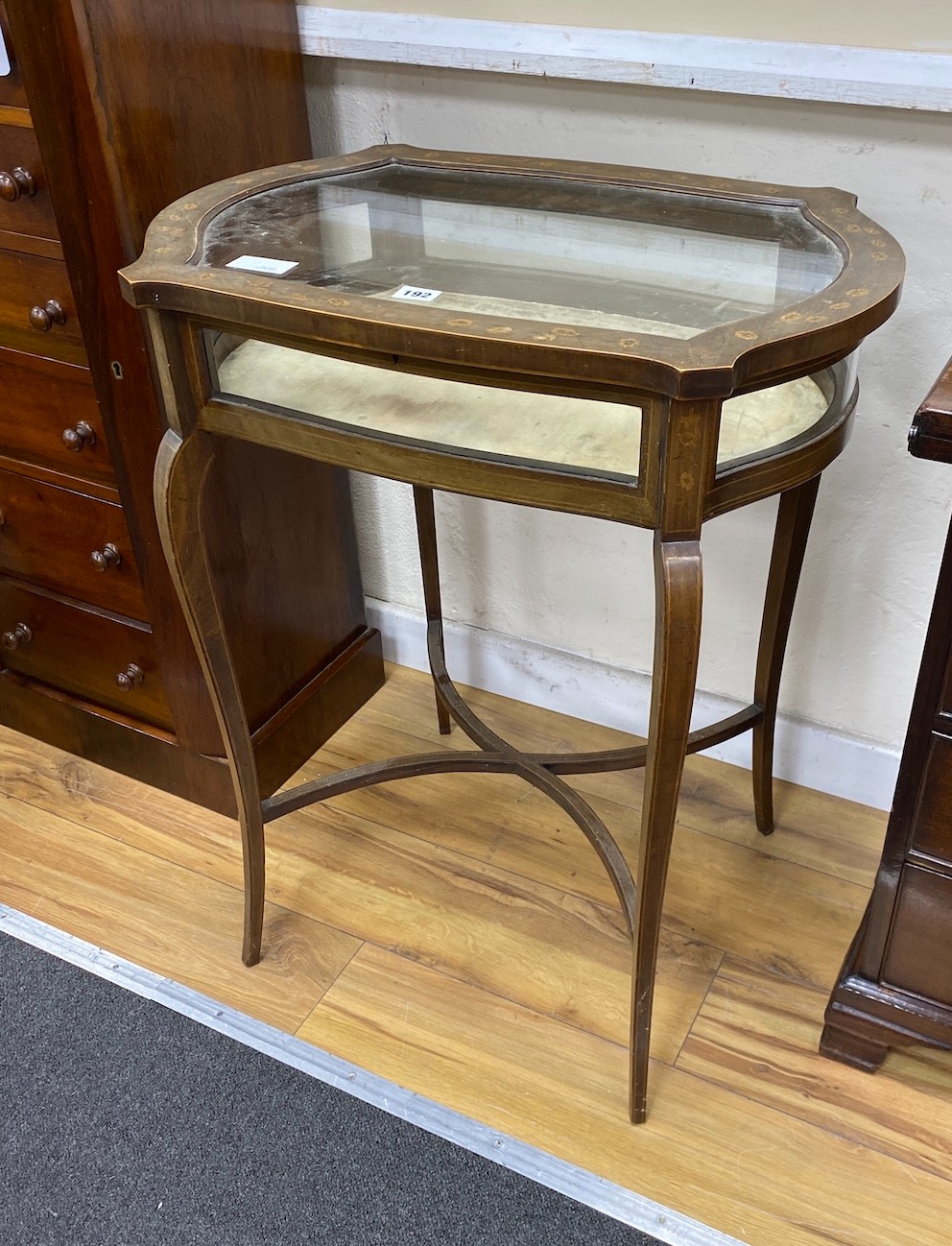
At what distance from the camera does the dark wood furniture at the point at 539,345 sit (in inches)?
37.6

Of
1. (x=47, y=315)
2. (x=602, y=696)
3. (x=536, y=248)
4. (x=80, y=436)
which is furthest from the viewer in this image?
(x=602, y=696)

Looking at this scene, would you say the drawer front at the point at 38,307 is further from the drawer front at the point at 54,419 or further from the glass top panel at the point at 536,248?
the glass top panel at the point at 536,248

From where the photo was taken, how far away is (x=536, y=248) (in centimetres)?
122

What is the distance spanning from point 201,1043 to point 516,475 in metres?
0.91

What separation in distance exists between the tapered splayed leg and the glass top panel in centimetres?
47

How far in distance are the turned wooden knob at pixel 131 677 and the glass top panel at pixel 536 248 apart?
77cm

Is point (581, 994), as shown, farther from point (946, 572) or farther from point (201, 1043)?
point (946, 572)

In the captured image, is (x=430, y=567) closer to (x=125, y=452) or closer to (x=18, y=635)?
(x=125, y=452)

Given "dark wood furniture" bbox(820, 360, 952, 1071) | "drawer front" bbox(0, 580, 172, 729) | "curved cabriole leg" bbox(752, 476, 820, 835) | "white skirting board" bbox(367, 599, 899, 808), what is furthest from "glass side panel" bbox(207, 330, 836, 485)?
"white skirting board" bbox(367, 599, 899, 808)

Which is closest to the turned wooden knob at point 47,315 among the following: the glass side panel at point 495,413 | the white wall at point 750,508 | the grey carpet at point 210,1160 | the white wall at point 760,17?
the glass side panel at point 495,413

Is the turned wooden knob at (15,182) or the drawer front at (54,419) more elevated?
the turned wooden knob at (15,182)

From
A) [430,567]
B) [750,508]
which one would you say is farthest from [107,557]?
[750,508]

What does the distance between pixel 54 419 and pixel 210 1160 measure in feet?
3.25

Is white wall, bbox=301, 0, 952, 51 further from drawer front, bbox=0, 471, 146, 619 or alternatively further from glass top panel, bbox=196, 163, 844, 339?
drawer front, bbox=0, 471, 146, 619
